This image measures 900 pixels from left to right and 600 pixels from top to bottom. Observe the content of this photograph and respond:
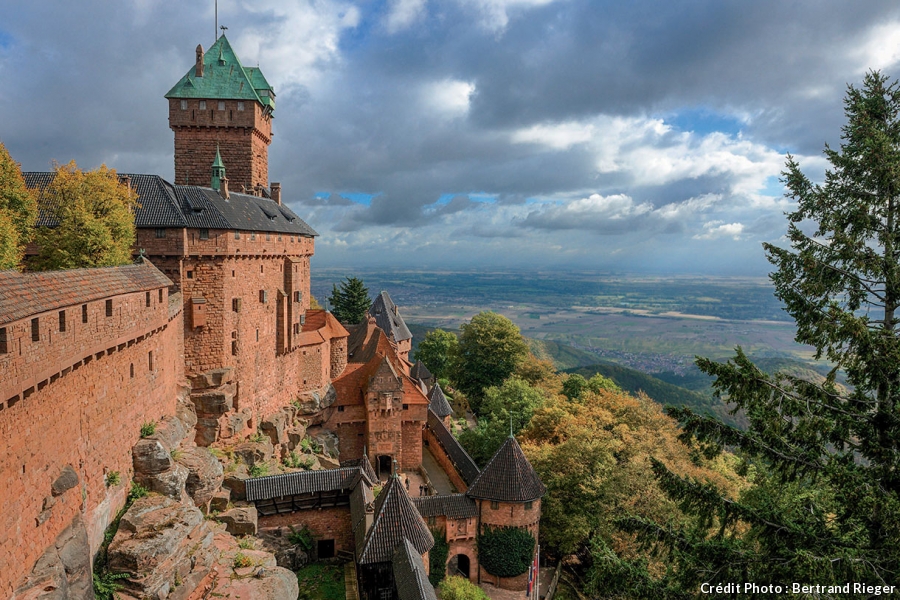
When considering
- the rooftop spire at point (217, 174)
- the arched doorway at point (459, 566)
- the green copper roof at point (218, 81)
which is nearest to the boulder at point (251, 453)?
the arched doorway at point (459, 566)

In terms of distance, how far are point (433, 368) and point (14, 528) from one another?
52066 millimetres

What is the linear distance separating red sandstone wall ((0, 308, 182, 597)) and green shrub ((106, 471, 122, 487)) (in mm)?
143

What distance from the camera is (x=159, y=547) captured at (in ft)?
49.3

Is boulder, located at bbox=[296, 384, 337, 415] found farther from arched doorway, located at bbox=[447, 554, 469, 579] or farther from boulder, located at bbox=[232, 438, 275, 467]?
arched doorway, located at bbox=[447, 554, 469, 579]

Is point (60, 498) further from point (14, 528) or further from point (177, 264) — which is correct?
point (177, 264)

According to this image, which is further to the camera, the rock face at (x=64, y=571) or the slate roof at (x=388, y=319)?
the slate roof at (x=388, y=319)

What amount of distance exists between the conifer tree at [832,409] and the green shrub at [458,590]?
47.8 ft

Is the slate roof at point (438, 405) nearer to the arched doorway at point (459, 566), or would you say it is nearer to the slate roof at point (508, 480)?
the slate roof at point (508, 480)

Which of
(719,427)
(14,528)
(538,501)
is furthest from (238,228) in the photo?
(719,427)

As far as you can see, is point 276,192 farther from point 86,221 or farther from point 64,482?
point 64,482

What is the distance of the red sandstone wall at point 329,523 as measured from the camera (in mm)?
25594

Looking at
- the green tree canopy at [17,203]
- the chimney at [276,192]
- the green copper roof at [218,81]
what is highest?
the green copper roof at [218,81]

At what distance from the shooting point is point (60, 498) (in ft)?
40.8

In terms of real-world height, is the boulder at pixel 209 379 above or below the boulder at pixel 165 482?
above
